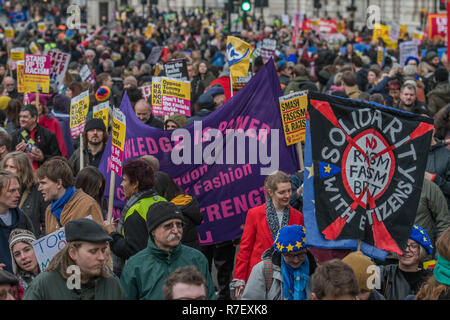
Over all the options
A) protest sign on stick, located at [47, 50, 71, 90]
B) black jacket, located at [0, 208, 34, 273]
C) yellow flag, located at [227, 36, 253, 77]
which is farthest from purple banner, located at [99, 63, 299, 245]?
protest sign on stick, located at [47, 50, 71, 90]

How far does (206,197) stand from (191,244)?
116 centimetres

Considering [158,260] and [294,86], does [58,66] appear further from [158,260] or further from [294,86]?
[158,260]

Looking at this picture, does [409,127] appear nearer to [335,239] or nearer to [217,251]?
[335,239]

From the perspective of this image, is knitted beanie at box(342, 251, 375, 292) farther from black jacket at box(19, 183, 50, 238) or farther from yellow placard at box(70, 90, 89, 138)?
yellow placard at box(70, 90, 89, 138)

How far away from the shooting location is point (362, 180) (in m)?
5.30

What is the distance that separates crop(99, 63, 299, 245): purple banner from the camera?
25.9 ft

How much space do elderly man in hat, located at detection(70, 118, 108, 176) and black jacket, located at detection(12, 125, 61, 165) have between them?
1.00 m

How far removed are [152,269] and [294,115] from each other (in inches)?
135

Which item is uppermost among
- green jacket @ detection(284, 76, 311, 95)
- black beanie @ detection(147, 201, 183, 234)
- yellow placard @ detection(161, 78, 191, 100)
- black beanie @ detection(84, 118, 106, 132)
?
yellow placard @ detection(161, 78, 191, 100)

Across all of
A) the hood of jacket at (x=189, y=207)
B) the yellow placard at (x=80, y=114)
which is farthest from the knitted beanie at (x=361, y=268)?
the yellow placard at (x=80, y=114)

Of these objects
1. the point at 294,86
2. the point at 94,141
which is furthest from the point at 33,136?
the point at 294,86

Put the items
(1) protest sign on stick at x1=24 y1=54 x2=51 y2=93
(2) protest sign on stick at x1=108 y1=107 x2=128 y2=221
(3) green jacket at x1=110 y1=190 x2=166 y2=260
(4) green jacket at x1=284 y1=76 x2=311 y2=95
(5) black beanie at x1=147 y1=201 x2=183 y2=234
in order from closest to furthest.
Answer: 1. (5) black beanie at x1=147 y1=201 x2=183 y2=234
2. (3) green jacket at x1=110 y1=190 x2=166 y2=260
3. (2) protest sign on stick at x1=108 y1=107 x2=128 y2=221
4. (1) protest sign on stick at x1=24 y1=54 x2=51 y2=93
5. (4) green jacket at x1=284 y1=76 x2=311 y2=95

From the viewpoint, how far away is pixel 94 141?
29.1ft
